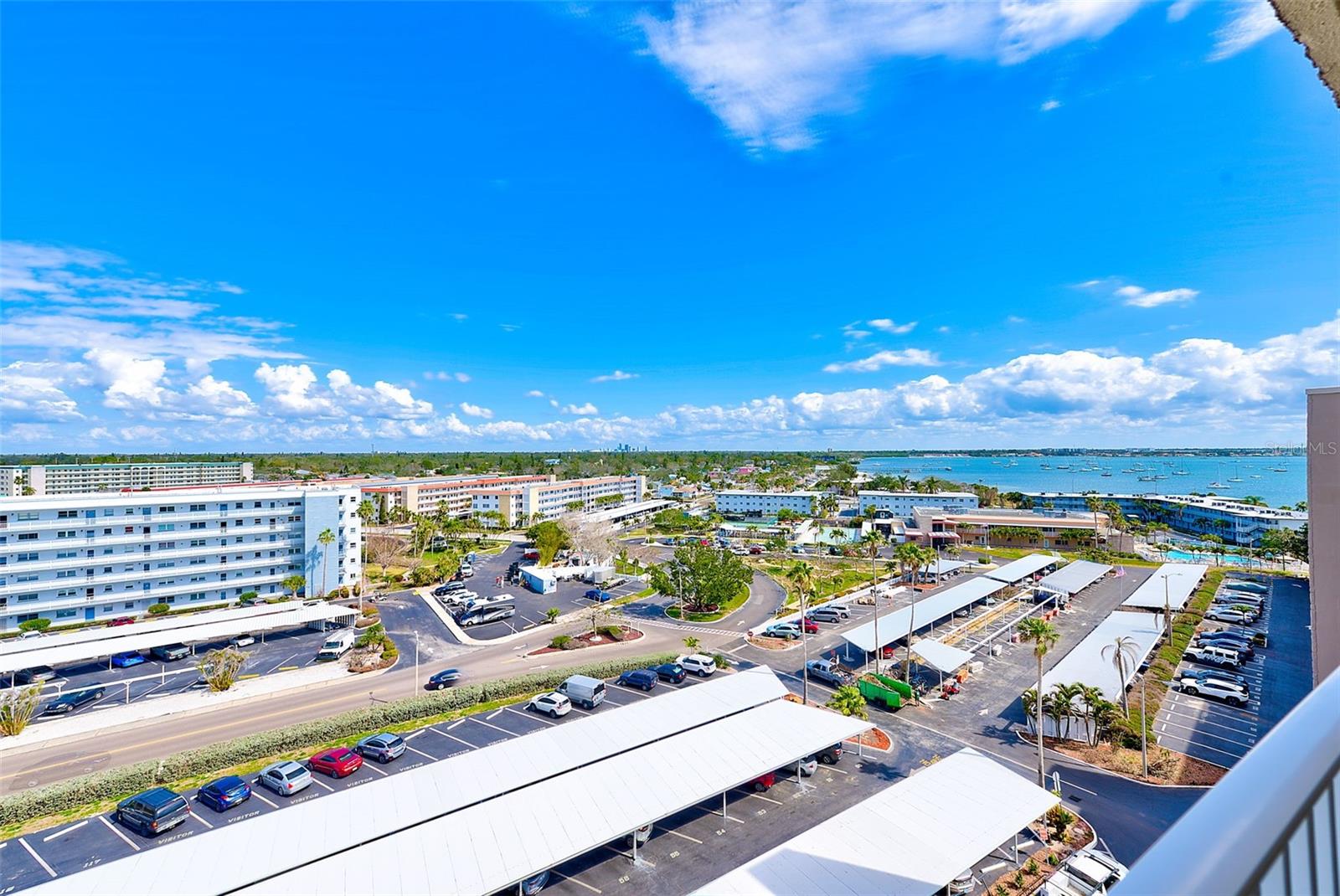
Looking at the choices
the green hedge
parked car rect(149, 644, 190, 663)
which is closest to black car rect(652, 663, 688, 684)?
the green hedge

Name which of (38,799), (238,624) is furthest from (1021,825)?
(238,624)

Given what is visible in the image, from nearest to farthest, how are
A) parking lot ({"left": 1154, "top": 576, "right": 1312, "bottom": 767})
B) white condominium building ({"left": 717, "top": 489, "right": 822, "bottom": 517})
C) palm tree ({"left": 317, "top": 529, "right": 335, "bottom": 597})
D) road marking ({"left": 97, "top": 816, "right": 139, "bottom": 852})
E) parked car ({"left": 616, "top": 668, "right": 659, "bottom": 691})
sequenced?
road marking ({"left": 97, "top": 816, "right": 139, "bottom": 852}) → parking lot ({"left": 1154, "top": 576, "right": 1312, "bottom": 767}) → parked car ({"left": 616, "top": 668, "right": 659, "bottom": 691}) → palm tree ({"left": 317, "top": 529, "right": 335, "bottom": 597}) → white condominium building ({"left": 717, "top": 489, "right": 822, "bottom": 517})

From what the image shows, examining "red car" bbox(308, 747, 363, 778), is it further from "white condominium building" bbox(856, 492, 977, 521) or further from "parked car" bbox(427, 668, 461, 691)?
"white condominium building" bbox(856, 492, 977, 521)

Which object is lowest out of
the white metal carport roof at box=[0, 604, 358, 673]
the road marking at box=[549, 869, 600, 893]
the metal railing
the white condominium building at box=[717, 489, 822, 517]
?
the road marking at box=[549, 869, 600, 893]

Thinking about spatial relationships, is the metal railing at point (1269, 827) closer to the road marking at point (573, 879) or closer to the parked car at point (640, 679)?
the road marking at point (573, 879)

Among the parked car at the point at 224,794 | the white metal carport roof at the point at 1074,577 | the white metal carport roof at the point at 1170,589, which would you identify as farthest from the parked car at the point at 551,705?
the white metal carport roof at the point at 1074,577
